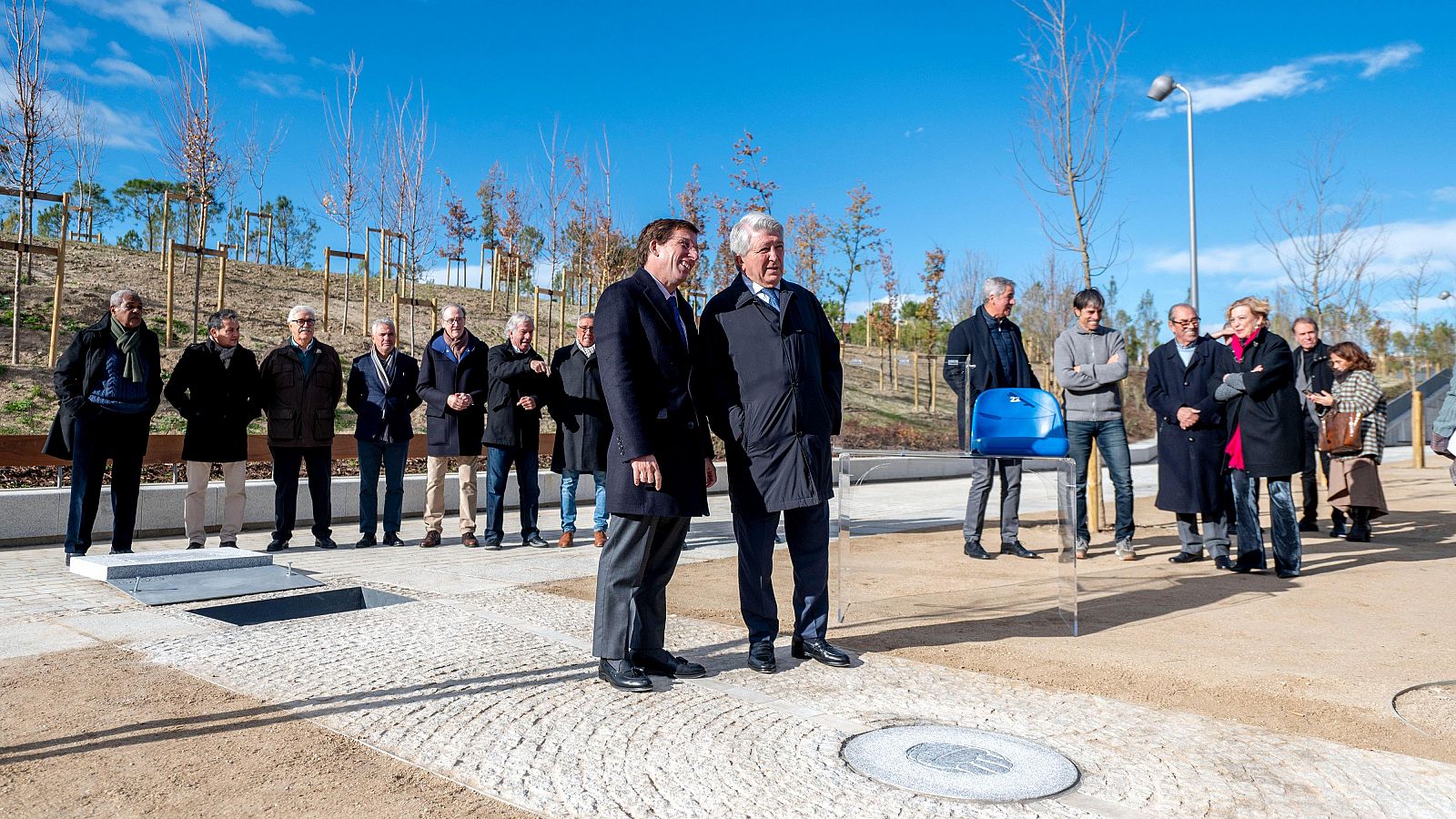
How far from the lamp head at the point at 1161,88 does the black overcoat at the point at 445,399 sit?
10.1 meters

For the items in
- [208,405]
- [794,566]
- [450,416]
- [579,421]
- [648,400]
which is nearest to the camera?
[648,400]

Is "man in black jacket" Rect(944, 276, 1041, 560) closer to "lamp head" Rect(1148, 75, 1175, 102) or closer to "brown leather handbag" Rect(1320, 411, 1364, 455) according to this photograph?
"brown leather handbag" Rect(1320, 411, 1364, 455)

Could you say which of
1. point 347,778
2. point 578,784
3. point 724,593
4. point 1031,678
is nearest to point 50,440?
point 724,593

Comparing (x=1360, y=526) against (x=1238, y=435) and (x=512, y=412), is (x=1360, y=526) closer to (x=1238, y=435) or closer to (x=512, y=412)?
(x=1238, y=435)

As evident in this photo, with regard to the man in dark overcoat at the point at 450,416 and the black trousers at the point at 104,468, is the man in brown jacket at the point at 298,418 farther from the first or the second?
the black trousers at the point at 104,468

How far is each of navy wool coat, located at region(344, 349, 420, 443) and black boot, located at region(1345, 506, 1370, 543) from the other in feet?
26.9

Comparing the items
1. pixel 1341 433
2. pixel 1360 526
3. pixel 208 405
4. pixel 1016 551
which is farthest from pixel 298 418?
pixel 1360 526

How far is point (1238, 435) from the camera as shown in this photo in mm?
6707

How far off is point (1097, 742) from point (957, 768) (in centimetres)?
58

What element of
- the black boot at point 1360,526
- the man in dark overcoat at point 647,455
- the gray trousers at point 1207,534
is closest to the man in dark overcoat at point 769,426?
the man in dark overcoat at point 647,455

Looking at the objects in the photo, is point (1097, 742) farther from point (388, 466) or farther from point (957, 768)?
point (388, 466)

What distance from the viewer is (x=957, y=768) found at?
2.93 m

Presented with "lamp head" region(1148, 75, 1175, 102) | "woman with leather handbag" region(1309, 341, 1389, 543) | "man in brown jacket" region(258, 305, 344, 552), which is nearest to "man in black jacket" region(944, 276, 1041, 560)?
"woman with leather handbag" region(1309, 341, 1389, 543)

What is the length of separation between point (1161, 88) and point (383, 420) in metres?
11.1
